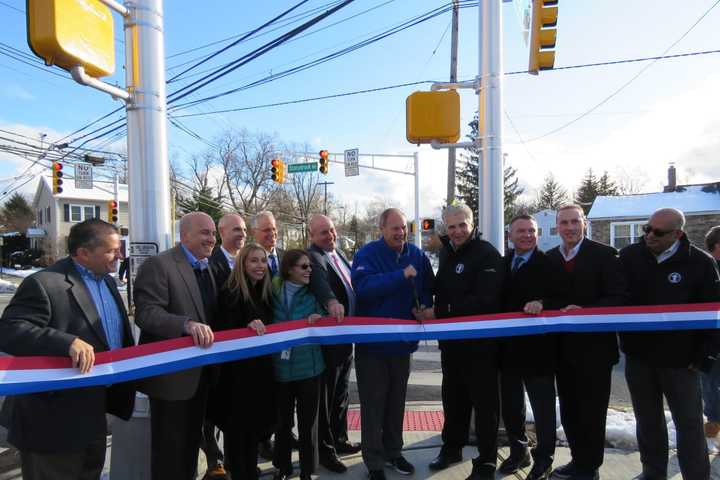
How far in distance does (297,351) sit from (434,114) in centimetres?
279

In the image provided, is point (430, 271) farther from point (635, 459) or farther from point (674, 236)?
point (635, 459)

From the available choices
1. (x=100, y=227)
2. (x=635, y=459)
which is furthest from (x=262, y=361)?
(x=635, y=459)

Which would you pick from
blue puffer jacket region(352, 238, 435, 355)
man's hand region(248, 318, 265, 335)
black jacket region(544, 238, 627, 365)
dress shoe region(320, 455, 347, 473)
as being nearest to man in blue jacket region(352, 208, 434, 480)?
blue puffer jacket region(352, 238, 435, 355)

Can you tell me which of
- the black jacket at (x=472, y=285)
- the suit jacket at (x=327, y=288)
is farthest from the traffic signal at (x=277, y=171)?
the black jacket at (x=472, y=285)

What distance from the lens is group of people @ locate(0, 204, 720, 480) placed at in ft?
9.38

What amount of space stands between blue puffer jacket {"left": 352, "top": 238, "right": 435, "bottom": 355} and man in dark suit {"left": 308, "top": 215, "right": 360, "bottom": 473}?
0.23 metres

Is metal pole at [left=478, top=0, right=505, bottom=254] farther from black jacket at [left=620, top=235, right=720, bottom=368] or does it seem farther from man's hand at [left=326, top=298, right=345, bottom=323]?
man's hand at [left=326, top=298, right=345, bottom=323]

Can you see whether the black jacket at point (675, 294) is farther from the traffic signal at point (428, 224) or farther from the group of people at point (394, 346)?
the traffic signal at point (428, 224)

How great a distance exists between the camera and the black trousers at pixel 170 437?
2891mm

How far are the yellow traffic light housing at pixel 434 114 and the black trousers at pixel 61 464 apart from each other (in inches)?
149

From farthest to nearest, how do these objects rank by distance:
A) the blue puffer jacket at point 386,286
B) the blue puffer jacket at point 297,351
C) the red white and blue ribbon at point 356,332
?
the blue puffer jacket at point 386,286 → the blue puffer jacket at point 297,351 → the red white and blue ribbon at point 356,332

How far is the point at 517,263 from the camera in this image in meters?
3.65

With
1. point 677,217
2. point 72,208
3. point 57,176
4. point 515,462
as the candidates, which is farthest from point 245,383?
point 72,208

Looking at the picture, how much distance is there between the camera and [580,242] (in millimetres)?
3537
